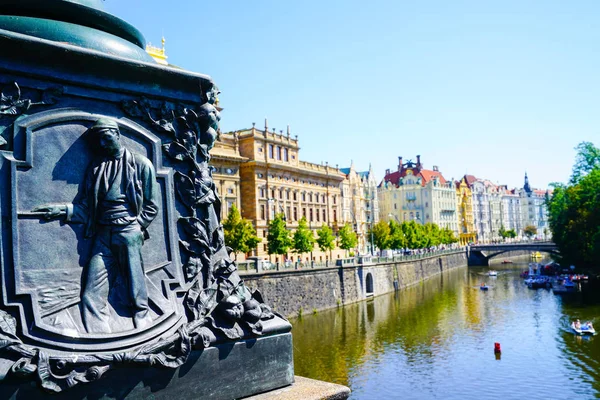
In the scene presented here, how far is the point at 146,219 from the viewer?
4371 mm

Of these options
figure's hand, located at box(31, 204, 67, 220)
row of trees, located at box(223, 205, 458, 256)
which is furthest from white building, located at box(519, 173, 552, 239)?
figure's hand, located at box(31, 204, 67, 220)

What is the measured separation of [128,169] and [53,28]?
128cm

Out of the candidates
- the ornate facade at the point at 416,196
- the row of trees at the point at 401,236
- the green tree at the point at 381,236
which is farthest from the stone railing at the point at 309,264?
the ornate facade at the point at 416,196

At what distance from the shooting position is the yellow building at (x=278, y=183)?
57.9m

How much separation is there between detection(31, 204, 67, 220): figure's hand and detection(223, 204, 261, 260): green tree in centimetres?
4082

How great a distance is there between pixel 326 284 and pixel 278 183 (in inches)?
757

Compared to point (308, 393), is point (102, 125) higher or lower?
higher

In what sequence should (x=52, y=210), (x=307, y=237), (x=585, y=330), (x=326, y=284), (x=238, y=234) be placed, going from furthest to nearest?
(x=307, y=237)
(x=238, y=234)
(x=326, y=284)
(x=585, y=330)
(x=52, y=210)

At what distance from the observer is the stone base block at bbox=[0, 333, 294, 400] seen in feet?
11.8

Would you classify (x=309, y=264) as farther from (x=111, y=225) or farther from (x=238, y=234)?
(x=111, y=225)

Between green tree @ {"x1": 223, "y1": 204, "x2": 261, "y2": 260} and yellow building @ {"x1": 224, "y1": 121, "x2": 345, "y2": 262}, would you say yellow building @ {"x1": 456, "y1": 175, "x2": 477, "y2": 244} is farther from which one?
green tree @ {"x1": 223, "y1": 204, "x2": 261, "y2": 260}

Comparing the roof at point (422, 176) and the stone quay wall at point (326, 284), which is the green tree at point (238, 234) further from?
the roof at point (422, 176)

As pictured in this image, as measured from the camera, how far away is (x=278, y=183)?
201 feet

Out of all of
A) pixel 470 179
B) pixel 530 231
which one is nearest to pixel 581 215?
pixel 470 179
